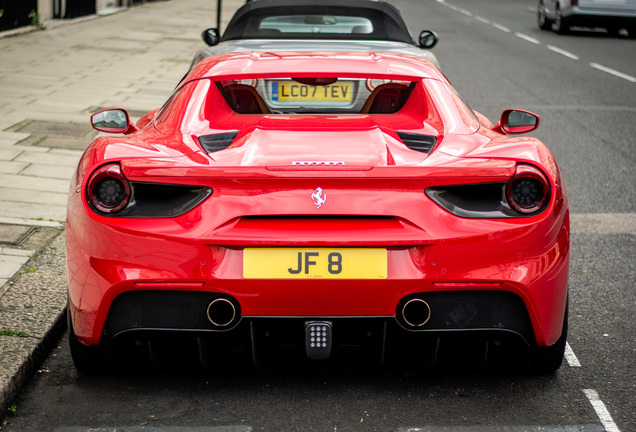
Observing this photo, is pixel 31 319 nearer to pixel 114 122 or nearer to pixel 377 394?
pixel 114 122

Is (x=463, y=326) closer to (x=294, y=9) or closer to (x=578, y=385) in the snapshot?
(x=578, y=385)

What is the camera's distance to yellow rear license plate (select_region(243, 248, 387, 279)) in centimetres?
312

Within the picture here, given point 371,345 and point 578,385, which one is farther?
point 578,385

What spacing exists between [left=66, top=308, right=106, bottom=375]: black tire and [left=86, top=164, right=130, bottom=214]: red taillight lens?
52 centimetres

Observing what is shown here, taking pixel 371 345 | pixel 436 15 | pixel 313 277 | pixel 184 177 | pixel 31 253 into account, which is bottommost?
pixel 436 15

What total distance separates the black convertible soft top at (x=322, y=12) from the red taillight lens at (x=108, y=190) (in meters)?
4.81

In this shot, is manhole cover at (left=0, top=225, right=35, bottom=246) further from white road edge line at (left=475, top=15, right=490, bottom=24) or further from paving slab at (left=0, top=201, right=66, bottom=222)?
white road edge line at (left=475, top=15, right=490, bottom=24)

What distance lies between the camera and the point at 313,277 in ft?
10.2

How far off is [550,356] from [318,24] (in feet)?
19.2

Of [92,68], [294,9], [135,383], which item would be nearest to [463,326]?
[135,383]

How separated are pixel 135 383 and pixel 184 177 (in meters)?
0.92

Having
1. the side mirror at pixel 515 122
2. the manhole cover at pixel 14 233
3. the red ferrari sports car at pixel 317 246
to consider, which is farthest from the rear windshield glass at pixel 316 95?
the manhole cover at pixel 14 233

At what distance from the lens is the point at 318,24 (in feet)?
29.0

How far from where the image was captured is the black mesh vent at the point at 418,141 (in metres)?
3.43
